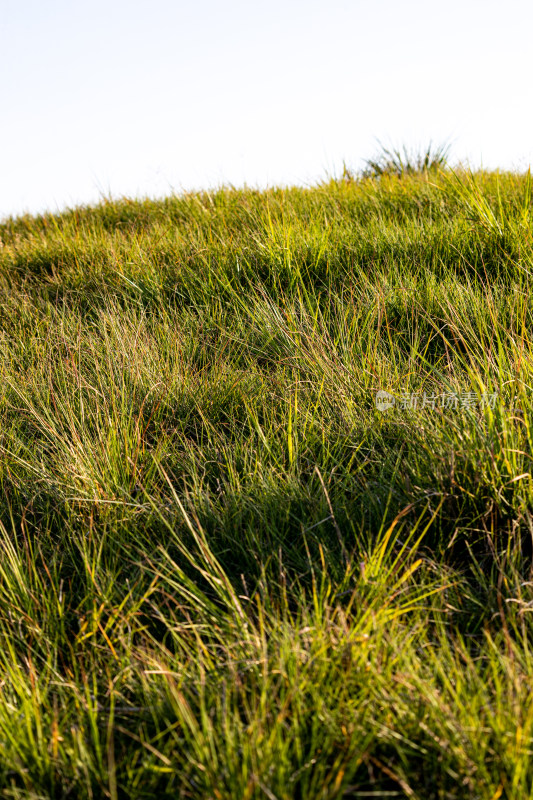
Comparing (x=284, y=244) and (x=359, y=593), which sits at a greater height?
(x=284, y=244)

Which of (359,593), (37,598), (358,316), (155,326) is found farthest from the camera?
(155,326)

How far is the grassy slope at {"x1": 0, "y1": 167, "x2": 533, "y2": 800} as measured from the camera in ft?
3.66

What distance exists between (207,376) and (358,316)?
2.31 feet

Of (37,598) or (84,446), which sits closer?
(37,598)

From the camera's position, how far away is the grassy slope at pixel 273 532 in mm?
1114

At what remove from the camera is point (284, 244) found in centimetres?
322

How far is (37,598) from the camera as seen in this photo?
1.52 meters

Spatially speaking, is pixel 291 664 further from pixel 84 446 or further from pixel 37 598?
pixel 84 446

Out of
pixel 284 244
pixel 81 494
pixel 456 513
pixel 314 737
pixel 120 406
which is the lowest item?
pixel 314 737

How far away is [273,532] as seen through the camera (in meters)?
→ 1.62

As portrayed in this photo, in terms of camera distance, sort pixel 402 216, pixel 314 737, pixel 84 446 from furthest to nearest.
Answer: pixel 402 216, pixel 84 446, pixel 314 737

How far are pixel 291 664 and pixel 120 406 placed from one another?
131cm

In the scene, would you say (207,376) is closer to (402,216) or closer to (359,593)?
(359,593)

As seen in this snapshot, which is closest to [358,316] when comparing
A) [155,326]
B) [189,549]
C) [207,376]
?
[207,376]
